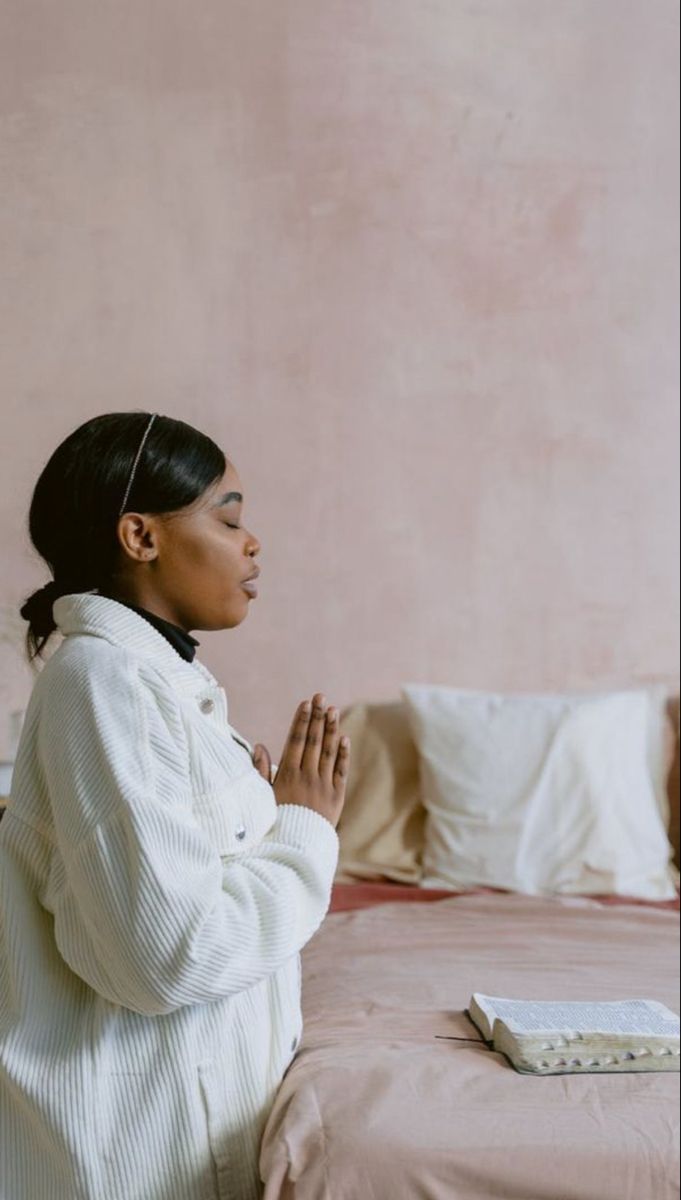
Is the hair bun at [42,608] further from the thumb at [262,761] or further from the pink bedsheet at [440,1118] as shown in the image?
the pink bedsheet at [440,1118]

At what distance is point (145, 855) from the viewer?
957mm

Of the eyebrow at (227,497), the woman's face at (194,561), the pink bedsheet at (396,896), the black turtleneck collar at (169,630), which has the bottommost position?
the pink bedsheet at (396,896)

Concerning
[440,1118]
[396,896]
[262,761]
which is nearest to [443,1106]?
[440,1118]

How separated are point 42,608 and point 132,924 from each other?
0.97ft

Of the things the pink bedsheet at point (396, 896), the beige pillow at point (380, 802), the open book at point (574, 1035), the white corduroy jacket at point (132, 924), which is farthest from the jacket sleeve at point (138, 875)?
the beige pillow at point (380, 802)

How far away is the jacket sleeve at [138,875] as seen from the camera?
965 millimetres

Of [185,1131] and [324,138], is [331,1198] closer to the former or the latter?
[185,1131]

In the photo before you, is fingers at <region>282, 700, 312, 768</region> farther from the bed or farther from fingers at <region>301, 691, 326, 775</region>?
the bed

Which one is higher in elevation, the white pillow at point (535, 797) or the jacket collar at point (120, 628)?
the jacket collar at point (120, 628)

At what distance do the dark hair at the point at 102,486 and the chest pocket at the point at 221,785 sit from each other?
0.46 ft

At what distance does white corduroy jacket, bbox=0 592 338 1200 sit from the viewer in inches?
38.4

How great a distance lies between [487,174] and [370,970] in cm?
137

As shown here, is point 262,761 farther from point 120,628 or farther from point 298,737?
point 120,628

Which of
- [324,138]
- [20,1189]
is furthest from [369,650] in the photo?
[20,1189]
